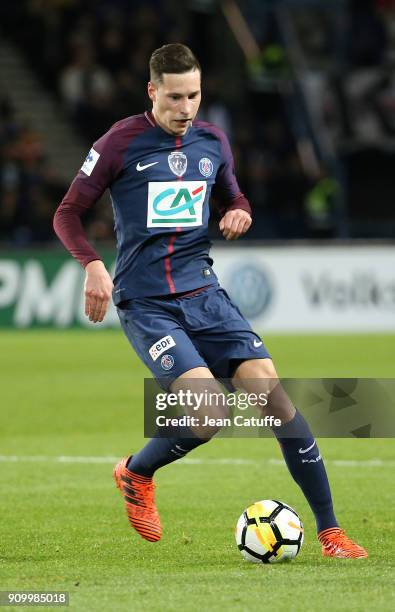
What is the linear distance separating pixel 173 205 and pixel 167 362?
0.71 metres

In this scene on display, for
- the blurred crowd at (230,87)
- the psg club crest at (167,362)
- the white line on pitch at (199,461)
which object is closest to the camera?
the psg club crest at (167,362)

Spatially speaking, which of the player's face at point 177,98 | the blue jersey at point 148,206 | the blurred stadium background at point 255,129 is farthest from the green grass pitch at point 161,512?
the blurred stadium background at point 255,129

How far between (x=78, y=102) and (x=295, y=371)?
1010 cm

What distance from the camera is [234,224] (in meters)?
6.00

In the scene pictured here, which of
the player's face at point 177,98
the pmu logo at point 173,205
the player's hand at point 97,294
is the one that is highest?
the player's face at point 177,98

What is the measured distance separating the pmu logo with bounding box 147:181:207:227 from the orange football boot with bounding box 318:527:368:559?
1.46m

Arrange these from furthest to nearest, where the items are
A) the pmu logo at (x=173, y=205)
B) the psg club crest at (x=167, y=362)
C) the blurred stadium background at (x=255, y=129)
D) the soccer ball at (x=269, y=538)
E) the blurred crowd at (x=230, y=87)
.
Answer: the blurred crowd at (x=230, y=87) → the blurred stadium background at (x=255, y=129) → the pmu logo at (x=173, y=205) → the psg club crest at (x=167, y=362) → the soccer ball at (x=269, y=538)

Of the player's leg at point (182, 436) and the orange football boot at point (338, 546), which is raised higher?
the player's leg at point (182, 436)

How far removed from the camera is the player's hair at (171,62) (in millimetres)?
5875

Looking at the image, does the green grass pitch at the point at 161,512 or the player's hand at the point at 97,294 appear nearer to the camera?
the green grass pitch at the point at 161,512

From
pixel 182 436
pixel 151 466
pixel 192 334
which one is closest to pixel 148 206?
pixel 192 334

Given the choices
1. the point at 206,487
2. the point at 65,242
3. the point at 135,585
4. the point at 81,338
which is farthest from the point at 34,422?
the point at 81,338

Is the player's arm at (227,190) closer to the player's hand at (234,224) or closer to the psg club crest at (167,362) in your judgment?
the player's hand at (234,224)

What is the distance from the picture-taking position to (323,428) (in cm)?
959
